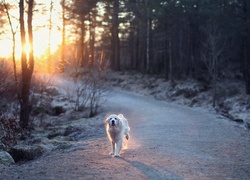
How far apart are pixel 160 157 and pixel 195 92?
19425mm

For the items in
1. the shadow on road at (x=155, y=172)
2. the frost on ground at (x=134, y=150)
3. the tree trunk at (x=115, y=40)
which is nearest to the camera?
the shadow on road at (x=155, y=172)

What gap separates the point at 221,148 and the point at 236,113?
10.6 metres

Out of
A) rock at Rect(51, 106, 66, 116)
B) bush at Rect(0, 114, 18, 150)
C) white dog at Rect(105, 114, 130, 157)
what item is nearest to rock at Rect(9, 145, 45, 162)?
bush at Rect(0, 114, 18, 150)

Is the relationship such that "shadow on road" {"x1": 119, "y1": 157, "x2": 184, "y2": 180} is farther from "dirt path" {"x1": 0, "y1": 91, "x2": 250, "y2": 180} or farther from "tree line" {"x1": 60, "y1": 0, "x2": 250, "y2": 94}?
"tree line" {"x1": 60, "y1": 0, "x2": 250, "y2": 94}

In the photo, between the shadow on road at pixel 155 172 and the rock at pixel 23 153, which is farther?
the rock at pixel 23 153

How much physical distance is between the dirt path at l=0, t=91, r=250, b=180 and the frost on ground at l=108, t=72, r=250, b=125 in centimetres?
483

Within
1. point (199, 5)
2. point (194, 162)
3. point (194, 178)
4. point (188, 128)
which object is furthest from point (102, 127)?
point (199, 5)

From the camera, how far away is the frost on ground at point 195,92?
2173 cm

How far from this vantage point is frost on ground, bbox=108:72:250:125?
71.3 feet

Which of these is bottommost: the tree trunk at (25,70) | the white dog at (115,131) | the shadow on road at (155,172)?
the shadow on road at (155,172)

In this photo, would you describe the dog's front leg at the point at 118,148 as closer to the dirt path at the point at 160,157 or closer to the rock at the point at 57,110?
the dirt path at the point at 160,157

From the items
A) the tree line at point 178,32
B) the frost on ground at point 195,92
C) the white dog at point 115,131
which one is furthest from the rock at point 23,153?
the tree line at point 178,32

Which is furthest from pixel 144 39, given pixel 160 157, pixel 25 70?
pixel 160 157

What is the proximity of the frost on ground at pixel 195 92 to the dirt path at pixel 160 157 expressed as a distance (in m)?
4.83
